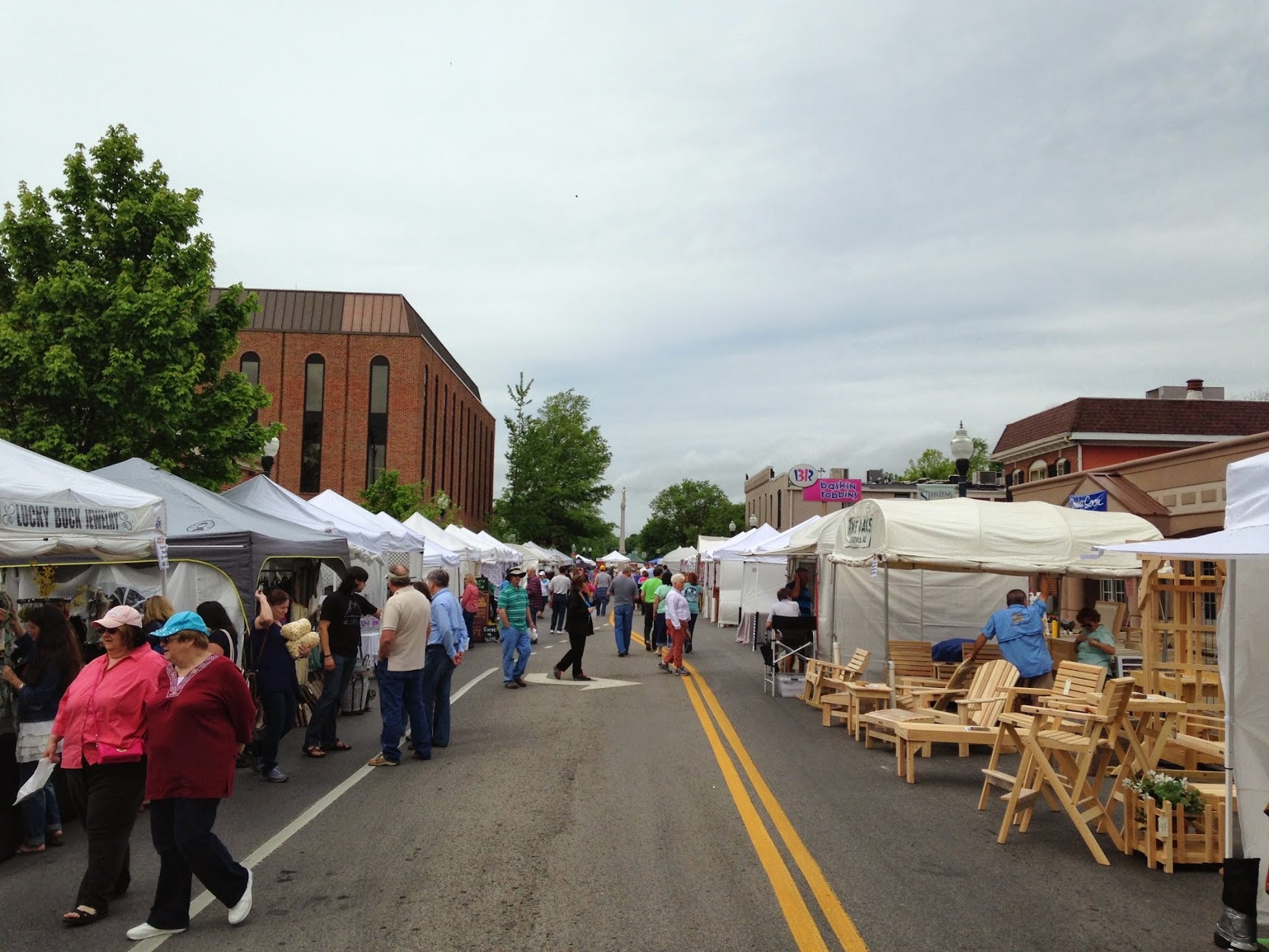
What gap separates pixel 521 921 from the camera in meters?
5.46

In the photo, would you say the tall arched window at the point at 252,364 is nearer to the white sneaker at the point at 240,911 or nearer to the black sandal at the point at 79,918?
the black sandal at the point at 79,918

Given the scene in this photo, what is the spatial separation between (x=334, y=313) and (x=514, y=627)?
45.3 metres

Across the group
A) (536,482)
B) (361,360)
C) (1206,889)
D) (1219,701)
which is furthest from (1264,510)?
(536,482)

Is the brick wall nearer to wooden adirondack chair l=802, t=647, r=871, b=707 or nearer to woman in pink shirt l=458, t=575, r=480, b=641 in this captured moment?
woman in pink shirt l=458, t=575, r=480, b=641

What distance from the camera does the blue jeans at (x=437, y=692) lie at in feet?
35.5

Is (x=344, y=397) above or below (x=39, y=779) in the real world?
above

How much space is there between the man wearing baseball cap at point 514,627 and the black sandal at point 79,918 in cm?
940

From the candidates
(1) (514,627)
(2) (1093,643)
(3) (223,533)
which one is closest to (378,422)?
(1) (514,627)

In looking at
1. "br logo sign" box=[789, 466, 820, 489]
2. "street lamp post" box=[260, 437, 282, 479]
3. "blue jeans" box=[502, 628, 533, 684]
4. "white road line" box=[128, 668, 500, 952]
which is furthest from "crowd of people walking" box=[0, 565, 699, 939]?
"br logo sign" box=[789, 466, 820, 489]

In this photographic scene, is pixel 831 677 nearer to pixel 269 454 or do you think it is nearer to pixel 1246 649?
pixel 1246 649

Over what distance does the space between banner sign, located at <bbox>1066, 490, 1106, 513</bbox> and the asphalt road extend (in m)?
12.5

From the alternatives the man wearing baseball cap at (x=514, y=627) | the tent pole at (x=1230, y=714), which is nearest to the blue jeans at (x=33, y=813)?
the tent pole at (x=1230, y=714)

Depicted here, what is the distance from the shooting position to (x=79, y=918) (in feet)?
18.1

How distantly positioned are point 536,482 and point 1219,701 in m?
68.9
